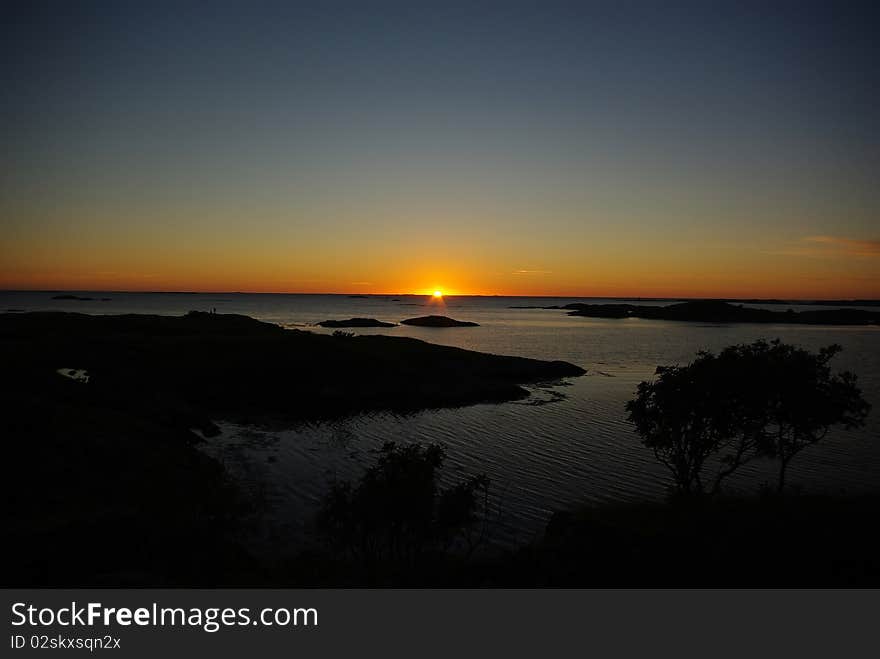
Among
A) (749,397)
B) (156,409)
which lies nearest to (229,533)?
Result: (156,409)

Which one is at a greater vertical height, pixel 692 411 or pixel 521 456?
pixel 692 411

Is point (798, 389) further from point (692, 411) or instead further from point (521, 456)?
point (521, 456)

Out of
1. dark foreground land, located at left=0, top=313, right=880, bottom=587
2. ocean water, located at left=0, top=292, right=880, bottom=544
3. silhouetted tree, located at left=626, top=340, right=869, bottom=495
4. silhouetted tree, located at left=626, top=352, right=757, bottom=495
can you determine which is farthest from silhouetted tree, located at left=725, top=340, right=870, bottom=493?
ocean water, located at left=0, top=292, right=880, bottom=544

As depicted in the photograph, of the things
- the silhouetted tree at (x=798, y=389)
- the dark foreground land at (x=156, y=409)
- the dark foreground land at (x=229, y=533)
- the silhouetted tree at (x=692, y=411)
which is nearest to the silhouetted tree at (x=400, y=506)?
the dark foreground land at (x=229, y=533)

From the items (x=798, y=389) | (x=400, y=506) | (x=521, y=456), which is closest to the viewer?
(x=400, y=506)

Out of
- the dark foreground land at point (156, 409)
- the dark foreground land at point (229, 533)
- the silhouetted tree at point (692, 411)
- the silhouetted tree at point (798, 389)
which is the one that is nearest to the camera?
the dark foreground land at point (229, 533)

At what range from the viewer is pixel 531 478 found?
3647 centimetres

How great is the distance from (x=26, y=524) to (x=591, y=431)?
138 ft

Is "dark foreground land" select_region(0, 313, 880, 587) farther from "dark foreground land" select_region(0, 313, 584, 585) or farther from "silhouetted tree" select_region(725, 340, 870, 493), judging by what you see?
"silhouetted tree" select_region(725, 340, 870, 493)

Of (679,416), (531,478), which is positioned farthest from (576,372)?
(679,416)

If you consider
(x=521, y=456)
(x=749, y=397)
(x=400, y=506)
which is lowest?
(x=521, y=456)

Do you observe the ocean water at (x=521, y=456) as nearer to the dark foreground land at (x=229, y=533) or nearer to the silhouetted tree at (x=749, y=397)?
the dark foreground land at (x=229, y=533)

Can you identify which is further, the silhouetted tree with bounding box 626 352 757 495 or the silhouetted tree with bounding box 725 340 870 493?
the silhouetted tree with bounding box 626 352 757 495

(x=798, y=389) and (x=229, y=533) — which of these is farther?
(x=798, y=389)
